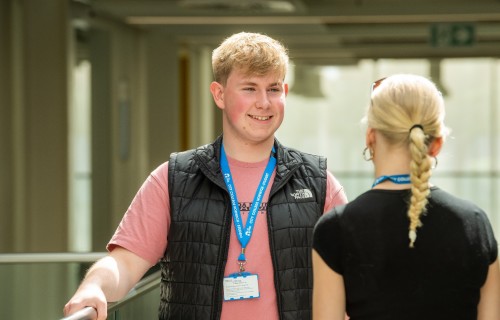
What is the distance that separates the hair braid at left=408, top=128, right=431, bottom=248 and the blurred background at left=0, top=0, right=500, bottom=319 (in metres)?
2.71

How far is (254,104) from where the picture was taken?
2.50 meters

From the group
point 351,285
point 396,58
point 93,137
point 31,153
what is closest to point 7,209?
point 31,153

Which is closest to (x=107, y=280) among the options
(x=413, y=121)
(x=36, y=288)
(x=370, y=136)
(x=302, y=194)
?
(x=302, y=194)

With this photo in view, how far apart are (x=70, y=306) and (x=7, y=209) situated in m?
6.53

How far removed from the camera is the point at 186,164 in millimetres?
2564

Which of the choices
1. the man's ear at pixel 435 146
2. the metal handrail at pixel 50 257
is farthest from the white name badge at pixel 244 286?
the metal handrail at pixel 50 257

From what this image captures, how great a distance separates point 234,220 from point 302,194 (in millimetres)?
184

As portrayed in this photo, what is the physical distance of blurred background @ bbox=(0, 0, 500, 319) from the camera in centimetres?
875

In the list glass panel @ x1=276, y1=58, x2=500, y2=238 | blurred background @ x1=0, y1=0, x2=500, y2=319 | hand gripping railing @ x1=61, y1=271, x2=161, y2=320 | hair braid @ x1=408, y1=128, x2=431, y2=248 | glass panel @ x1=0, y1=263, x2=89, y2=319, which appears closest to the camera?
hair braid @ x1=408, y1=128, x2=431, y2=248

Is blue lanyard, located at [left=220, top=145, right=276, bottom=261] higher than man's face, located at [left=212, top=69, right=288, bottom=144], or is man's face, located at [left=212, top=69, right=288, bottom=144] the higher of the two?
man's face, located at [left=212, top=69, right=288, bottom=144]

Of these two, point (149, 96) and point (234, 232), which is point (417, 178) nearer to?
point (234, 232)

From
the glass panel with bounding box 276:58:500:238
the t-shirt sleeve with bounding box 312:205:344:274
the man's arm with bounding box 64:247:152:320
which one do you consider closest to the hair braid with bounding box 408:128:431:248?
the t-shirt sleeve with bounding box 312:205:344:274

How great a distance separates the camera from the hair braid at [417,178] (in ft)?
6.68

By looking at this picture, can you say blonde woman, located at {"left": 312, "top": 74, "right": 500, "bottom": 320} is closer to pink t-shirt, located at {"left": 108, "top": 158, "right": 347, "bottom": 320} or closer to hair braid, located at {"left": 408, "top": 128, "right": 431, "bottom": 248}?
hair braid, located at {"left": 408, "top": 128, "right": 431, "bottom": 248}
